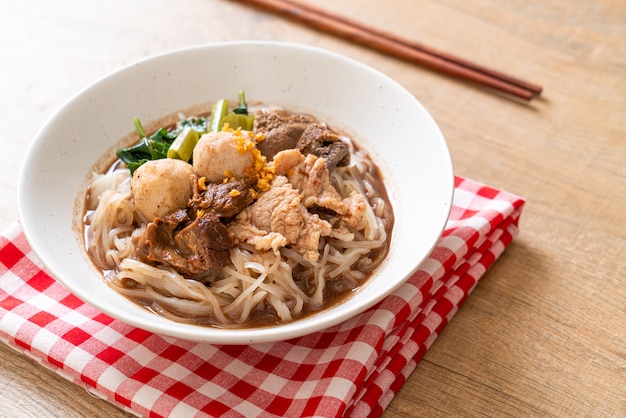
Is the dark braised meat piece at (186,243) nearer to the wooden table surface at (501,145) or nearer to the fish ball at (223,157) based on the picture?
the fish ball at (223,157)

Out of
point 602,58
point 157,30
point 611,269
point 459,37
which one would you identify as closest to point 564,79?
point 602,58

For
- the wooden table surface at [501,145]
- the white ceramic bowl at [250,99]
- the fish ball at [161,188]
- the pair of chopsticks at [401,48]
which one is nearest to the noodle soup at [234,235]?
the fish ball at [161,188]

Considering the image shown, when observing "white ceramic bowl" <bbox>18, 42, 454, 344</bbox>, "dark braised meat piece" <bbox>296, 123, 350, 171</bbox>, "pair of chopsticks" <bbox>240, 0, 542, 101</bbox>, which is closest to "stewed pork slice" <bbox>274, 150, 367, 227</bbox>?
"dark braised meat piece" <bbox>296, 123, 350, 171</bbox>

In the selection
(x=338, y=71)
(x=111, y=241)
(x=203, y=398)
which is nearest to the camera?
(x=203, y=398)

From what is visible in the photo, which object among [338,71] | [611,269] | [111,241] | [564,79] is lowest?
[611,269]

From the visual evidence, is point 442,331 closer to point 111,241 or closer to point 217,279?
point 217,279

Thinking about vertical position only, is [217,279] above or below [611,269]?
above
